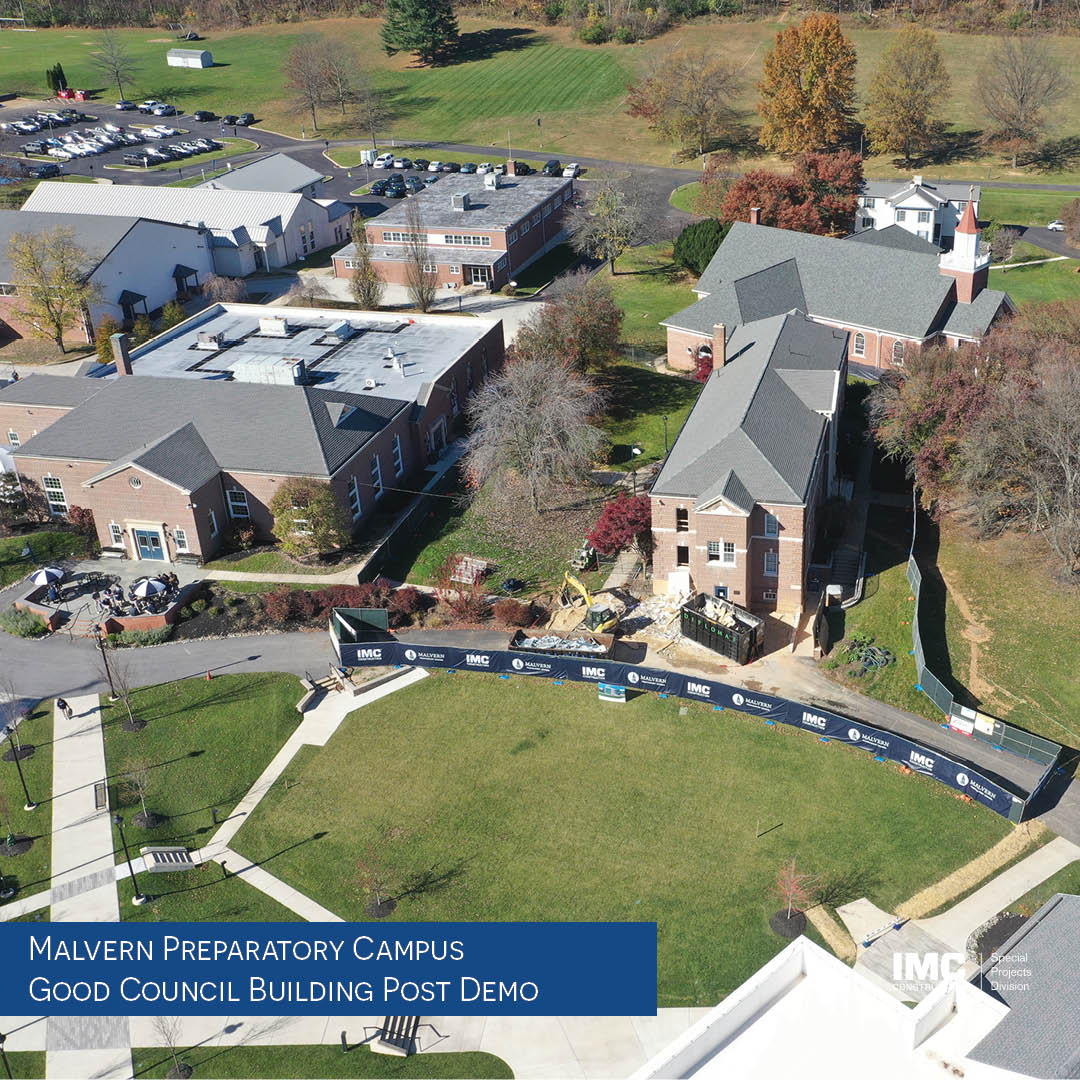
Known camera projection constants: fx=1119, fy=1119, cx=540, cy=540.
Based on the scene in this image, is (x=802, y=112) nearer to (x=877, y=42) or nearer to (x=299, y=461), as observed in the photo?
(x=877, y=42)

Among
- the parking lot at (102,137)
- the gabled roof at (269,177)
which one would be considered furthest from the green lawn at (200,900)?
the parking lot at (102,137)

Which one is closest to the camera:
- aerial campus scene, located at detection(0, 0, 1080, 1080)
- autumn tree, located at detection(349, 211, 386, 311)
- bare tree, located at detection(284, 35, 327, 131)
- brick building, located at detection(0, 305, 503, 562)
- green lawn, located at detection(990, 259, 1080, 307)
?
aerial campus scene, located at detection(0, 0, 1080, 1080)

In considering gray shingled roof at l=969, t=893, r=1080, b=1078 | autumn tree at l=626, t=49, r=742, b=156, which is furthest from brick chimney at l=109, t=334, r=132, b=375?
autumn tree at l=626, t=49, r=742, b=156

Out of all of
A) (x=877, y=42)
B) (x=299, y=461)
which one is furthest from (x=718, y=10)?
(x=299, y=461)

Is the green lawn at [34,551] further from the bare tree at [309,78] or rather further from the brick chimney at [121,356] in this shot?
the bare tree at [309,78]

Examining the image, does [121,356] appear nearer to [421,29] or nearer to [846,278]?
[846,278]

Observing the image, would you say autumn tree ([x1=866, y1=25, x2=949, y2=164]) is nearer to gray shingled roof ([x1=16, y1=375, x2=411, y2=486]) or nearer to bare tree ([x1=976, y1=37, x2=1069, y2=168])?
bare tree ([x1=976, y1=37, x2=1069, y2=168])
